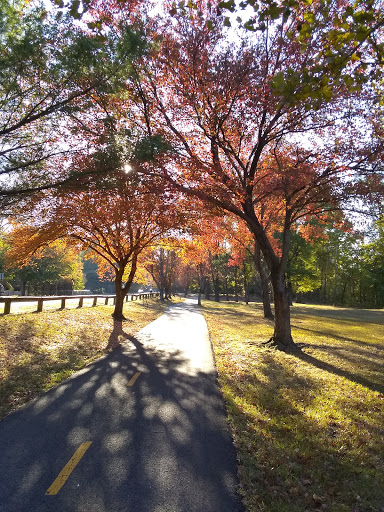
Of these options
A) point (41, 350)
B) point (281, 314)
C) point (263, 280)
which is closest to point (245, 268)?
point (263, 280)

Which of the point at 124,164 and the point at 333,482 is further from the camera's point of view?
the point at 124,164

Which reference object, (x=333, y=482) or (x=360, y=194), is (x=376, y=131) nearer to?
(x=360, y=194)

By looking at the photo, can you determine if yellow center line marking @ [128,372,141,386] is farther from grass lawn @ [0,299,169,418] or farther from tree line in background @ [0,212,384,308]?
tree line in background @ [0,212,384,308]

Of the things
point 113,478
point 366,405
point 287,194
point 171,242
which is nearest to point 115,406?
point 113,478

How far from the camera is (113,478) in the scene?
350 centimetres

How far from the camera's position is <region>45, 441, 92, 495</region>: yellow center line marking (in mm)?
3291

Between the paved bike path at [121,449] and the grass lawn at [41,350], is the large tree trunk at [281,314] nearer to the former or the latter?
the paved bike path at [121,449]

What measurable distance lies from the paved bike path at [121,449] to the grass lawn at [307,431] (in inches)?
13.8

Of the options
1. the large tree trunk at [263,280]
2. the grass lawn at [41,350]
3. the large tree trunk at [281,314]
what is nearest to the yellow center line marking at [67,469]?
the grass lawn at [41,350]

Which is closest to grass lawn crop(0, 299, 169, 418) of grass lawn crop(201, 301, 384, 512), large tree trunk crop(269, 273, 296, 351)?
grass lawn crop(201, 301, 384, 512)

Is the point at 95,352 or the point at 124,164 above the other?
the point at 124,164

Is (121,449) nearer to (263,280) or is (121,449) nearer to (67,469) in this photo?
(67,469)

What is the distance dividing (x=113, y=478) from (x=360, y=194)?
1141cm

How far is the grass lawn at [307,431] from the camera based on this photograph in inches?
135
